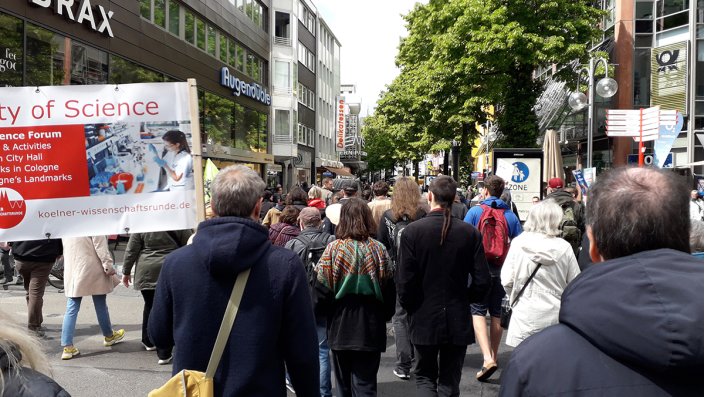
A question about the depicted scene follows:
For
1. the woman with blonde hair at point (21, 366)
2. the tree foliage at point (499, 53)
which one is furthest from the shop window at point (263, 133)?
the woman with blonde hair at point (21, 366)

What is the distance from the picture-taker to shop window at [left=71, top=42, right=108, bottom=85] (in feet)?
55.9

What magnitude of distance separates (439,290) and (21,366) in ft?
11.1

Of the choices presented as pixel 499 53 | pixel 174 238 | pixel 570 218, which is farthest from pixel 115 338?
pixel 499 53

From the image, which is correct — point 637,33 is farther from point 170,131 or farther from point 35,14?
point 170,131

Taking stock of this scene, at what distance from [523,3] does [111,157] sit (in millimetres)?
24465

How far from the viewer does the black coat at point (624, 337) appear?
1.42 metres

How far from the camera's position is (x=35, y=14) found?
1516 centimetres

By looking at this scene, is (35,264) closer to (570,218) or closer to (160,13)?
(570,218)

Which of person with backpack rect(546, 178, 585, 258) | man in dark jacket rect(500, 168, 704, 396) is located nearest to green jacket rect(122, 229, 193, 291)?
person with backpack rect(546, 178, 585, 258)

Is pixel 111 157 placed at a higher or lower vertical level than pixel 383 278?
higher

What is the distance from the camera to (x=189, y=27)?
83.5 ft

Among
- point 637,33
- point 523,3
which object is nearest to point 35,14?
point 523,3

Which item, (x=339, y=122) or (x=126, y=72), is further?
(x=339, y=122)

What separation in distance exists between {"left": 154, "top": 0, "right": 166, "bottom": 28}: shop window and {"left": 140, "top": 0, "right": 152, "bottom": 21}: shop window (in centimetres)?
51
